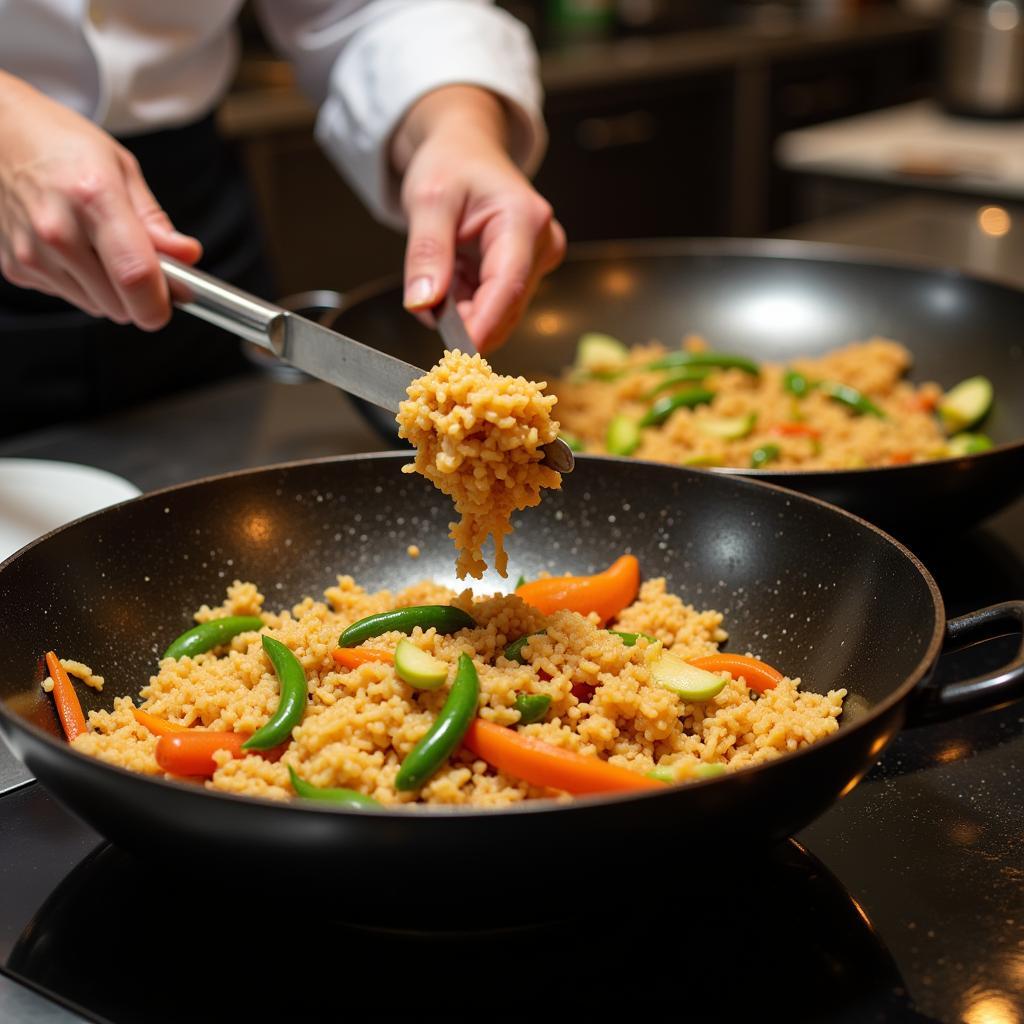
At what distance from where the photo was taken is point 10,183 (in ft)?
4.00

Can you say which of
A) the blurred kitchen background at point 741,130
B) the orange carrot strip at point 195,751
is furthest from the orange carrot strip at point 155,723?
the blurred kitchen background at point 741,130

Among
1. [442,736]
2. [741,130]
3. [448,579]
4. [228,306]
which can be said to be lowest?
[741,130]

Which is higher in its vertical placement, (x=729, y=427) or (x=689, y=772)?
(x=689, y=772)

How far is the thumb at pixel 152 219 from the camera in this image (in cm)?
121

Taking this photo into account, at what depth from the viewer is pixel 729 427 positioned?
58.4 inches

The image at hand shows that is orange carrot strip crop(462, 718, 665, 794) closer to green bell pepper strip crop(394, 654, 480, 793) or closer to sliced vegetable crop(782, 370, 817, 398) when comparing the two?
green bell pepper strip crop(394, 654, 480, 793)

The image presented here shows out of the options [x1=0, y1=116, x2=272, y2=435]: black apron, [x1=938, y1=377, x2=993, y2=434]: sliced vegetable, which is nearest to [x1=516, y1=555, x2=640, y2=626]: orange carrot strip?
[x1=938, y1=377, x2=993, y2=434]: sliced vegetable

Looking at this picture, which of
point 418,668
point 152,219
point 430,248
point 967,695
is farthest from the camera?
point 430,248

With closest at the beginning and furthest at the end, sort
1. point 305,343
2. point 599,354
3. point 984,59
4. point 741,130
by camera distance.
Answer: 1. point 305,343
2. point 599,354
3. point 984,59
4. point 741,130

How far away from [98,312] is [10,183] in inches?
5.8

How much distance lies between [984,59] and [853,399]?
2.50 metres

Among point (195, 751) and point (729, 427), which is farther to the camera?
point (729, 427)

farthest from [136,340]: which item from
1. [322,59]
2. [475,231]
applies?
[475,231]

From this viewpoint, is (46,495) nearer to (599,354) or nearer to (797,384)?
(599,354)
